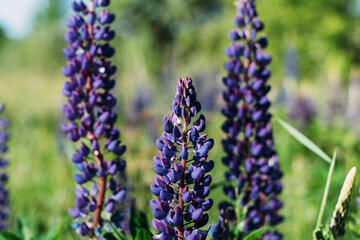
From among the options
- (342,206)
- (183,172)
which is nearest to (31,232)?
(183,172)

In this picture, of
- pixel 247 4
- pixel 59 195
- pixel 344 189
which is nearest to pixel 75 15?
pixel 247 4

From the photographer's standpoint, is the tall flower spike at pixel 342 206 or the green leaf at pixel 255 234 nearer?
the tall flower spike at pixel 342 206

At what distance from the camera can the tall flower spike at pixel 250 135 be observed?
1.63 metres

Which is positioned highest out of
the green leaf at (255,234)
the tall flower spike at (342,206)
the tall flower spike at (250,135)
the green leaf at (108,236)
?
the tall flower spike at (250,135)

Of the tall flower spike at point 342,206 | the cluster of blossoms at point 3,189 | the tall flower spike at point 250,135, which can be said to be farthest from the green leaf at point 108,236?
the cluster of blossoms at point 3,189

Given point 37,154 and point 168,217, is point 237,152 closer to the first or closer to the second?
point 168,217

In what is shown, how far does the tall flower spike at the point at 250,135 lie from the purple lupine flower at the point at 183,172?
51 centimetres

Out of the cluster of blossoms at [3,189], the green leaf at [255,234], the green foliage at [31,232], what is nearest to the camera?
the green leaf at [255,234]

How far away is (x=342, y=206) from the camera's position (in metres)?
1.21

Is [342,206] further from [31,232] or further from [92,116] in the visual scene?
[31,232]

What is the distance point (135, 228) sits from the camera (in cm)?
136

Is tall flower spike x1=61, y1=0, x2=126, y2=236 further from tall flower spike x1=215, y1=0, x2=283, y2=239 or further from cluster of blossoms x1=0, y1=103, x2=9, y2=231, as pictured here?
cluster of blossoms x1=0, y1=103, x2=9, y2=231

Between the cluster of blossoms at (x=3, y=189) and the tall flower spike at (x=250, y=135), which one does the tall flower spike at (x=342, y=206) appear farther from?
the cluster of blossoms at (x=3, y=189)

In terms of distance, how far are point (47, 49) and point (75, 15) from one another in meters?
37.6
